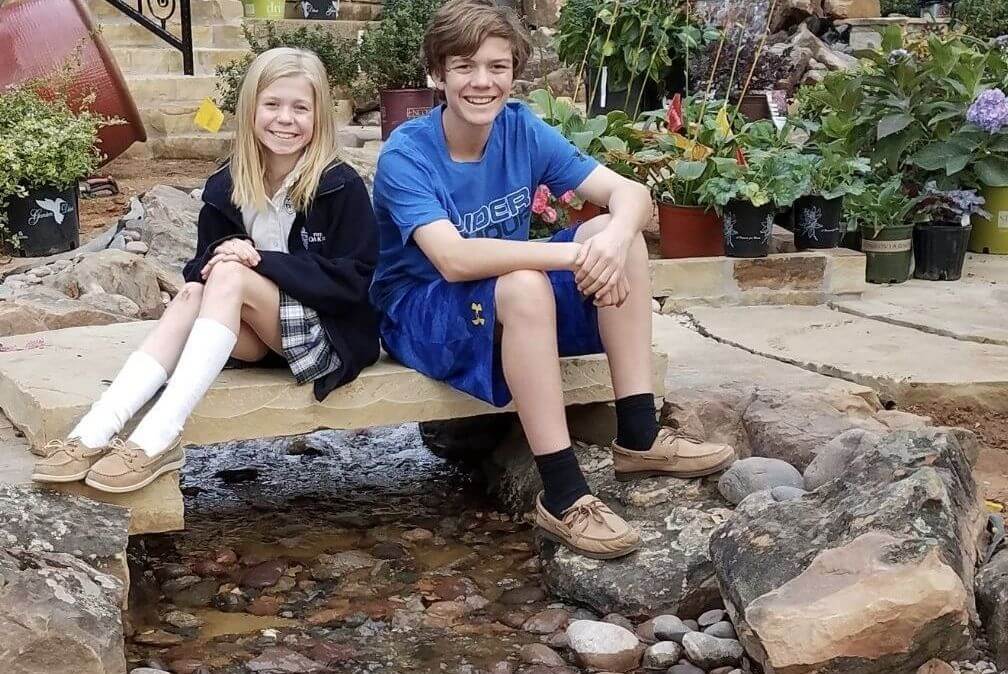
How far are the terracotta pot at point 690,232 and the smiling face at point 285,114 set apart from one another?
84.0 inches

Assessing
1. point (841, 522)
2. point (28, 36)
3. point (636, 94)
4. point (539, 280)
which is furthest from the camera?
point (636, 94)

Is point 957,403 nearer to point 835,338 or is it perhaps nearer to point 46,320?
point 835,338

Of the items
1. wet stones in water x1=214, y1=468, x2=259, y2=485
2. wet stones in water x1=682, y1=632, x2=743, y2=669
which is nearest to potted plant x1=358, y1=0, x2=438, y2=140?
wet stones in water x1=214, y1=468, x2=259, y2=485

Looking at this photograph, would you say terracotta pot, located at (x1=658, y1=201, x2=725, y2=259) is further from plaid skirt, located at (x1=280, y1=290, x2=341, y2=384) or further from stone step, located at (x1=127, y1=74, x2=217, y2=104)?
stone step, located at (x1=127, y1=74, x2=217, y2=104)

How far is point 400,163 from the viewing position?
2607 millimetres

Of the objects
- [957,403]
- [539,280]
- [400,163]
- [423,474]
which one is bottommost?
[423,474]

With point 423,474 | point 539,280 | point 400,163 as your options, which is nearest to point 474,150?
point 400,163

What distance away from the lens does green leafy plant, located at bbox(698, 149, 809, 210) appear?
4254mm

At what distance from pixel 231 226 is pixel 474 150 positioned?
567mm

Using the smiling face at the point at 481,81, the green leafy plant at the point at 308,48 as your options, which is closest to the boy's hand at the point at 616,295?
the smiling face at the point at 481,81

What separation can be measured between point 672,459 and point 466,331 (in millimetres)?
542

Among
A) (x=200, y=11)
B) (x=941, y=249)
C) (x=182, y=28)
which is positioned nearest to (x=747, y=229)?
(x=941, y=249)

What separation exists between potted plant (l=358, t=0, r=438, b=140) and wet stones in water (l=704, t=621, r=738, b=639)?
530 centimetres

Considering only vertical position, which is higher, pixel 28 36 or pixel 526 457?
pixel 28 36
